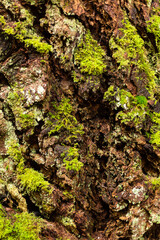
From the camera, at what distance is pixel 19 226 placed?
141 inches

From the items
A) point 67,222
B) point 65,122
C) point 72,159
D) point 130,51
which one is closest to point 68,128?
point 65,122

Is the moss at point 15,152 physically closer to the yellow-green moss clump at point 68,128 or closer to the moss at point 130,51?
the yellow-green moss clump at point 68,128

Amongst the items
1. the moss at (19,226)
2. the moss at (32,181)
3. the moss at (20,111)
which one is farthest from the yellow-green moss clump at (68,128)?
the moss at (19,226)

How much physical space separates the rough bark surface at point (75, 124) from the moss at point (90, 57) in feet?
0.09

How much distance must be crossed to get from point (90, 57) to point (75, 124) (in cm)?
176

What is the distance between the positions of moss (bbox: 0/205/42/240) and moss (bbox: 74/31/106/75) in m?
3.52

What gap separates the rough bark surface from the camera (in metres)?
4.22

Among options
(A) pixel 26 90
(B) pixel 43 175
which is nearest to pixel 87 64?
(A) pixel 26 90

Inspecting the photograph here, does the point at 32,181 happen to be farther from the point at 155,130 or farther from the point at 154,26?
the point at 154,26

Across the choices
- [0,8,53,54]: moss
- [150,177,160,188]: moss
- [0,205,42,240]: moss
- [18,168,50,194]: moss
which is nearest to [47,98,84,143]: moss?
[18,168,50,194]: moss

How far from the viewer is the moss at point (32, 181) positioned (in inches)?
160

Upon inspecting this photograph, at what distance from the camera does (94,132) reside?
5.08 metres

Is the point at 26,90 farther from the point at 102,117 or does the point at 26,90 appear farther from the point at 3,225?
the point at 3,225

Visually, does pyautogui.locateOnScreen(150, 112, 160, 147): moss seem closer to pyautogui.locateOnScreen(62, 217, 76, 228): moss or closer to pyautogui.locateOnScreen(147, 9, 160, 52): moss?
pyautogui.locateOnScreen(147, 9, 160, 52): moss
